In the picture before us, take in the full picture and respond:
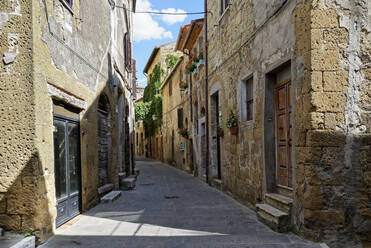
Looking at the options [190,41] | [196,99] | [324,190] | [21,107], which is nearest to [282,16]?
[324,190]

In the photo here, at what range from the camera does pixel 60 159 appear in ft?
17.0

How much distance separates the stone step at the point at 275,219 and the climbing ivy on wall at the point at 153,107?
69.0 feet

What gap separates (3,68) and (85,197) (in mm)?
3028

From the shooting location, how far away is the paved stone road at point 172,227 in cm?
420

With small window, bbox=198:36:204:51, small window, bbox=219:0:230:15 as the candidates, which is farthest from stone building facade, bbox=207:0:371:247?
small window, bbox=198:36:204:51

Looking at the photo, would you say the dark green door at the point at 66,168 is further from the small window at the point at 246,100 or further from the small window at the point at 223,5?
the small window at the point at 223,5

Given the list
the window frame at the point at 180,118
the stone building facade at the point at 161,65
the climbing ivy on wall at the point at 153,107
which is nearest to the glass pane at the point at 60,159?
the window frame at the point at 180,118

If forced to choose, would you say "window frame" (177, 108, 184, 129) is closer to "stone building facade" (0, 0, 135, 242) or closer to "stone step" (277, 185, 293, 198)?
"stone building facade" (0, 0, 135, 242)

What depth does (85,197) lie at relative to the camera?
6.23 m

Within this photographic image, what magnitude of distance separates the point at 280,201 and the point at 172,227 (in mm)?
1717

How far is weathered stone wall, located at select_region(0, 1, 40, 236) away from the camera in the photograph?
401cm

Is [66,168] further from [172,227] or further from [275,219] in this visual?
[275,219]

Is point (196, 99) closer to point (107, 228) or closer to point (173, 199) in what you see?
point (173, 199)

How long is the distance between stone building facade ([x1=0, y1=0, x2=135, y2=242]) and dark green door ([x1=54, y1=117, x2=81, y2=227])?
2 cm
